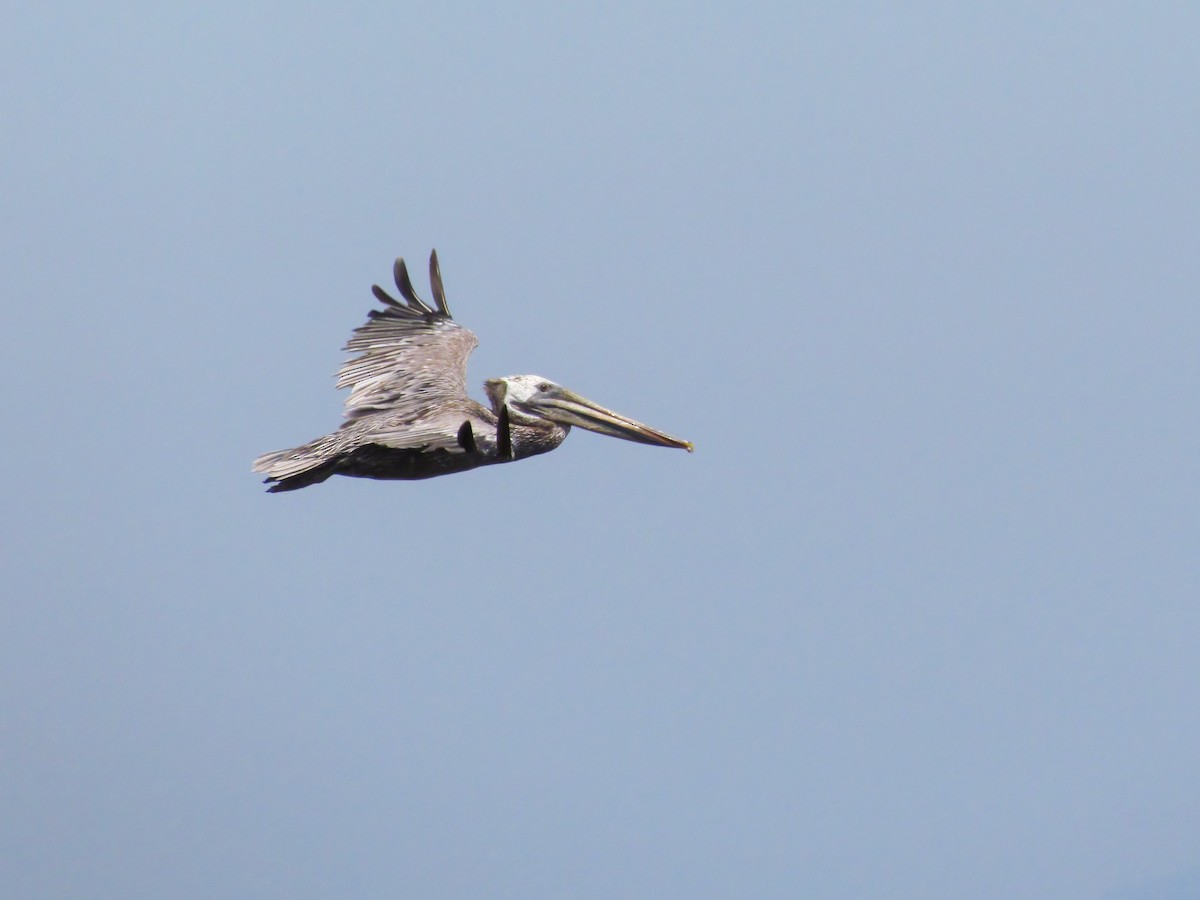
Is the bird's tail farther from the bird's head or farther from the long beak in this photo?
the long beak

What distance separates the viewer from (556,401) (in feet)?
31.8

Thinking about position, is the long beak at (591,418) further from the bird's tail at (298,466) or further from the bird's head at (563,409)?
the bird's tail at (298,466)

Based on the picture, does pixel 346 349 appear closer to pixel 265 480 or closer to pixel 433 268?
pixel 433 268

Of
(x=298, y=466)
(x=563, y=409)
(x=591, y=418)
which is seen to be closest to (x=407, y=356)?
(x=563, y=409)

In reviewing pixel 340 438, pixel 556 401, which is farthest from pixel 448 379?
pixel 340 438

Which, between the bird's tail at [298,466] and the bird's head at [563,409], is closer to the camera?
the bird's tail at [298,466]

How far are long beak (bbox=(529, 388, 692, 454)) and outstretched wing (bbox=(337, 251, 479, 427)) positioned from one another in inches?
20.7

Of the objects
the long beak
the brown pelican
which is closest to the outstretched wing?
the brown pelican

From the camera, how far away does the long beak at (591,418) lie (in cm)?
963

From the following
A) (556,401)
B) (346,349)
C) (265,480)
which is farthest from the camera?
(346,349)

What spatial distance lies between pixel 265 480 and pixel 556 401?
1.96 metres

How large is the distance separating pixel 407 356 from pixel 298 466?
7.44ft

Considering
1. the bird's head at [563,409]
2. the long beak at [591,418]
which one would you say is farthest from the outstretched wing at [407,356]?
the long beak at [591,418]

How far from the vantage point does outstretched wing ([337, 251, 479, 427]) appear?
9.68m
